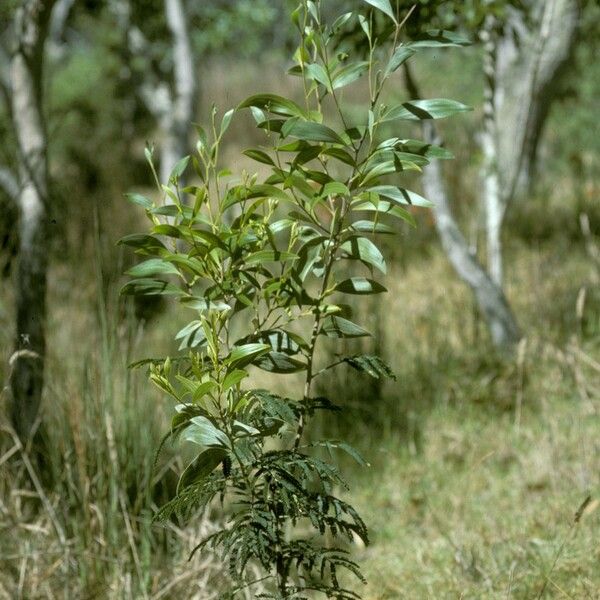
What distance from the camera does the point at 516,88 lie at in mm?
5410

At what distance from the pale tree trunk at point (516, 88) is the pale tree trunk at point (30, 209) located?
169 centimetres

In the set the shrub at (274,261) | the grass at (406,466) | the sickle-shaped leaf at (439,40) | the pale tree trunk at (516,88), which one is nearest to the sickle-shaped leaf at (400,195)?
the shrub at (274,261)

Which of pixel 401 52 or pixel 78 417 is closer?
pixel 401 52

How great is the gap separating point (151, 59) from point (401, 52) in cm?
724

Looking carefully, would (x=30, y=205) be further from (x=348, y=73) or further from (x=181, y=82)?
(x=181, y=82)

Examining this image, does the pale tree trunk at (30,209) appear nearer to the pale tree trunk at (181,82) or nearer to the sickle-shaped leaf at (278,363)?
the sickle-shaped leaf at (278,363)

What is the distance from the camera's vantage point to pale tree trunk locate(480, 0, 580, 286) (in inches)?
145

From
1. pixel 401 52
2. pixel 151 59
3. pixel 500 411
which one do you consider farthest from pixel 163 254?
pixel 151 59

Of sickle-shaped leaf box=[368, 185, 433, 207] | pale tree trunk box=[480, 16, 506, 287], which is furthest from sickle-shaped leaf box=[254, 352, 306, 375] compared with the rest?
pale tree trunk box=[480, 16, 506, 287]

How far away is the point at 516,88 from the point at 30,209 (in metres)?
3.47

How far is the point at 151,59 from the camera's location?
8242mm

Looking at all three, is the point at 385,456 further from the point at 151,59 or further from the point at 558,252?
the point at 151,59

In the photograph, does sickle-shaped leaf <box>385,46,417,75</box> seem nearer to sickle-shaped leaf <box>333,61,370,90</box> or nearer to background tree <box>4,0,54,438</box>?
sickle-shaped leaf <box>333,61,370,90</box>

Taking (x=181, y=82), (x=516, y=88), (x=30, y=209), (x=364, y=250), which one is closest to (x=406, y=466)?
(x=30, y=209)
